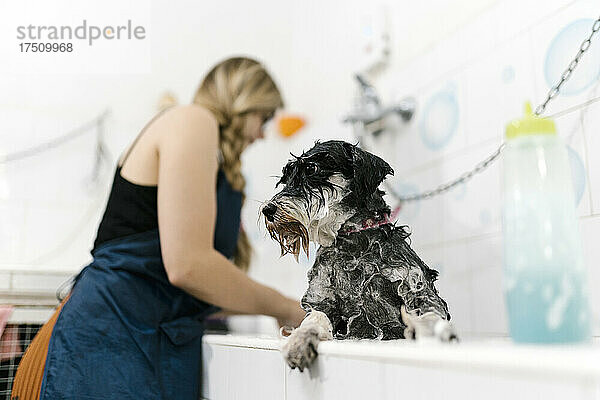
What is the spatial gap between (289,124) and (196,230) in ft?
4.33

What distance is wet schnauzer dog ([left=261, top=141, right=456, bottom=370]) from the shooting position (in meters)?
0.84

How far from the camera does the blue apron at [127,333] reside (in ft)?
3.86

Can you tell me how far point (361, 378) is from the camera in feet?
2.27

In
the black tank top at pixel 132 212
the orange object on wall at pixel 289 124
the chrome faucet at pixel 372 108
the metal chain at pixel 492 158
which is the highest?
the orange object on wall at pixel 289 124

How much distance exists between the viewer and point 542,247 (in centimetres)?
60

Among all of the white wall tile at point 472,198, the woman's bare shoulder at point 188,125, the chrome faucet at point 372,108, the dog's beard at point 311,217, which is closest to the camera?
the dog's beard at point 311,217

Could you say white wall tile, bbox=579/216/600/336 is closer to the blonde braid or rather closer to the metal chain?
the metal chain

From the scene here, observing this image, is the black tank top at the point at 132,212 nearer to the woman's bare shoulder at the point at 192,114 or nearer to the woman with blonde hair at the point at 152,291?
the woman with blonde hair at the point at 152,291

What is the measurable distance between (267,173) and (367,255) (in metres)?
1.55

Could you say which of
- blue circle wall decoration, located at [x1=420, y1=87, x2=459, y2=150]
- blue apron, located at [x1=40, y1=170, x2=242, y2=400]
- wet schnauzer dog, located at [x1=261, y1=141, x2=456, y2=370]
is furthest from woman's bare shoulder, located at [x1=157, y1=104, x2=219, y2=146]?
blue circle wall decoration, located at [x1=420, y1=87, x2=459, y2=150]

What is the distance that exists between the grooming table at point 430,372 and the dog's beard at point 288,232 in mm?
152

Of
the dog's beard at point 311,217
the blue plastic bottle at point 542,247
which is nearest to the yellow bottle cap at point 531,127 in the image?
the blue plastic bottle at point 542,247

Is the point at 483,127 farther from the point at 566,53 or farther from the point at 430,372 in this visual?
the point at 430,372

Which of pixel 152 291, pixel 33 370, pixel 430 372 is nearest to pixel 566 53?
pixel 430 372
